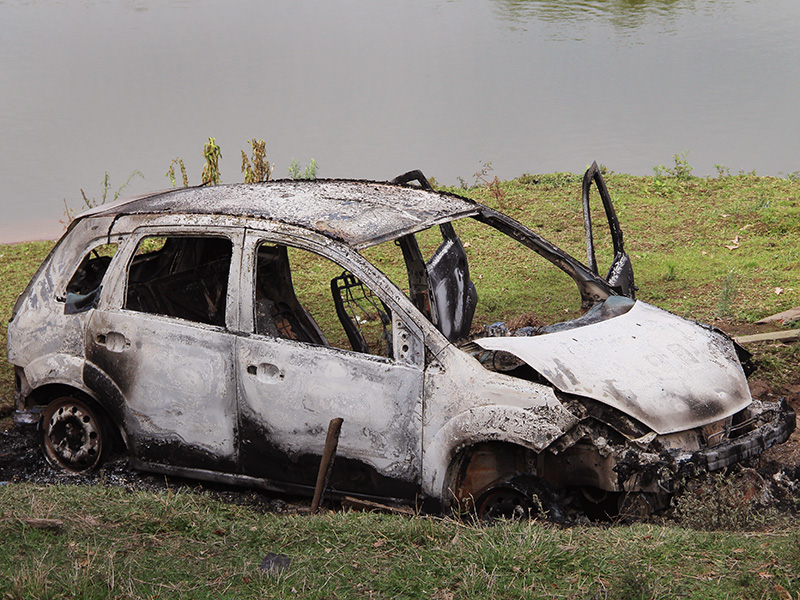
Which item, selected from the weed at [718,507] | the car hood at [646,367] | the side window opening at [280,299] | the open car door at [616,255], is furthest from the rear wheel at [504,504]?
the side window opening at [280,299]

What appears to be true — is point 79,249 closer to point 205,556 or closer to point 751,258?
point 205,556

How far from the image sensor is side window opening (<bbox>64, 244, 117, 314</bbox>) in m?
5.17

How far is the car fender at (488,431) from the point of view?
4.05m

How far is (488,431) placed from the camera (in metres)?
4.14

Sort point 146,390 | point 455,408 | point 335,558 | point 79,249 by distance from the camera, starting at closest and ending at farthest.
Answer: point 335,558, point 455,408, point 146,390, point 79,249

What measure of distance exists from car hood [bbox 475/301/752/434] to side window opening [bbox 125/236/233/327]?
2248mm

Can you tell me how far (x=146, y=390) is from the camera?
4922mm

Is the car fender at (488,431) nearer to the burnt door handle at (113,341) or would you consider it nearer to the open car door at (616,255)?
the open car door at (616,255)

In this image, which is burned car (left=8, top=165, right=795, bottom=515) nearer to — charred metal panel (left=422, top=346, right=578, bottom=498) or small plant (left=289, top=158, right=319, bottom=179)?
charred metal panel (left=422, top=346, right=578, bottom=498)

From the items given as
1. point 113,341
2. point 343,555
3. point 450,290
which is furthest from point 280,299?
point 343,555

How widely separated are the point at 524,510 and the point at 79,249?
313 centimetres

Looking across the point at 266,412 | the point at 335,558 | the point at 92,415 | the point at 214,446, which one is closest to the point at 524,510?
the point at 335,558

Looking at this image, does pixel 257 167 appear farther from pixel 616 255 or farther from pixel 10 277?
pixel 616 255

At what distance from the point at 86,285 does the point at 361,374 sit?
7.52ft
